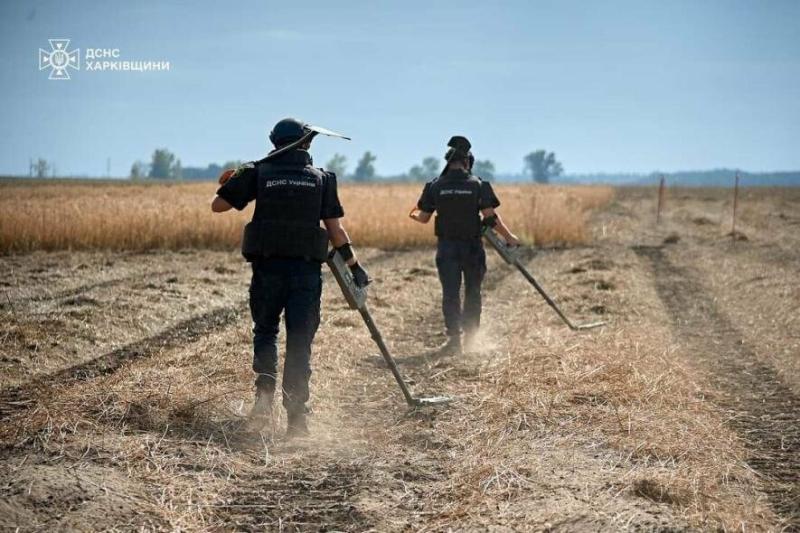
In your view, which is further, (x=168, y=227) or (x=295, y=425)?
(x=168, y=227)

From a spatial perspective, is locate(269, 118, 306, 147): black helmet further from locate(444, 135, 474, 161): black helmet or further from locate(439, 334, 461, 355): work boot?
locate(439, 334, 461, 355): work boot

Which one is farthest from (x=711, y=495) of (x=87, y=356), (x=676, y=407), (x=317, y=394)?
(x=87, y=356)

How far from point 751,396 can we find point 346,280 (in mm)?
3654

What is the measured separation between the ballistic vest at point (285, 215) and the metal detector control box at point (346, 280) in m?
0.29

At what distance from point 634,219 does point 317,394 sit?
26722 millimetres

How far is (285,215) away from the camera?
520cm

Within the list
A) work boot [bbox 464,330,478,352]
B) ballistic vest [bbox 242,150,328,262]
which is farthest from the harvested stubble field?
ballistic vest [bbox 242,150,328,262]

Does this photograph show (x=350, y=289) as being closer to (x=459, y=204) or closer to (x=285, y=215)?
(x=285, y=215)

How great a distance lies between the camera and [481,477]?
14.6 feet

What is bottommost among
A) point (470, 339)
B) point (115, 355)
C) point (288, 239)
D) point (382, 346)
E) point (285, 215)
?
point (115, 355)

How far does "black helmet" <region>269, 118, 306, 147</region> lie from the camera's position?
17.4 feet

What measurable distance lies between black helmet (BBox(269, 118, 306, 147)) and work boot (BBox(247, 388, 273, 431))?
1696 millimetres

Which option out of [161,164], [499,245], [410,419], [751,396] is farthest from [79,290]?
[161,164]

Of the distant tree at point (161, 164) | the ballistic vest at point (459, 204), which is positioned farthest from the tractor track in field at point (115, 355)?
the distant tree at point (161, 164)
